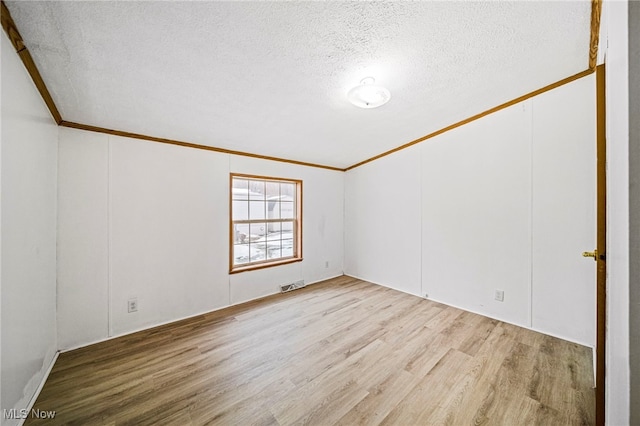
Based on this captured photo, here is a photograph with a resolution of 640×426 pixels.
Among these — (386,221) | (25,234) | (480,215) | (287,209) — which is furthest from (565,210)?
(25,234)

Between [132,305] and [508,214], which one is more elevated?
[508,214]

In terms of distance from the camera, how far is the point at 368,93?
1.93 m

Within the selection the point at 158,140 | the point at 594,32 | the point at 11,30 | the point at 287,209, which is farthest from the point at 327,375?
the point at 594,32

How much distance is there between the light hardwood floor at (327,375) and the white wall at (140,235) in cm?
28

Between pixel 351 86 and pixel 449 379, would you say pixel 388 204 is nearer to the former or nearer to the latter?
pixel 351 86

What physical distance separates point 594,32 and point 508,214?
5.40 ft

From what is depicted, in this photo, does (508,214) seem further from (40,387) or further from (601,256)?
(40,387)

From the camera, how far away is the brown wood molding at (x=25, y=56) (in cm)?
112

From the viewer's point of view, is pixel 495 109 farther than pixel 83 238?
Yes

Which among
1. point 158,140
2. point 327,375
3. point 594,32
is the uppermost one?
point 594,32

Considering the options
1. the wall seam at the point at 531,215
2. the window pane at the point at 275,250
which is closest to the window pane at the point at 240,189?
the window pane at the point at 275,250

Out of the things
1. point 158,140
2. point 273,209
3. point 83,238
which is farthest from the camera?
point 273,209

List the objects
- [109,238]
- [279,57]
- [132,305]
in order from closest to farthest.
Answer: [279,57] < [109,238] < [132,305]

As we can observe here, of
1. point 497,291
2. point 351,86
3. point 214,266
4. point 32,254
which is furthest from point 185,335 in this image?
point 497,291
